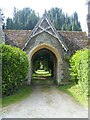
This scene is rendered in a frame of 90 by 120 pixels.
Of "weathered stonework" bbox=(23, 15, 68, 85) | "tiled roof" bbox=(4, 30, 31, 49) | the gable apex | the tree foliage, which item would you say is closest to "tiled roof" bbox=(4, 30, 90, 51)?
"tiled roof" bbox=(4, 30, 31, 49)

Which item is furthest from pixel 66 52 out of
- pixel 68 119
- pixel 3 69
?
pixel 68 119

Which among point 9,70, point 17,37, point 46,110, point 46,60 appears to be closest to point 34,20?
point 46,60

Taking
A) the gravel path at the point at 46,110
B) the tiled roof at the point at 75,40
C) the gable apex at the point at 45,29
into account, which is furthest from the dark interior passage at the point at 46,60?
the gravel path at the point at 46,110

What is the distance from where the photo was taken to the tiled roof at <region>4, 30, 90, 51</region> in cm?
2525

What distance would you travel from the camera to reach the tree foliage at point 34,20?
49.2m

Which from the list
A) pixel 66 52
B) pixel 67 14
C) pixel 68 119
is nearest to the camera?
pixel 68 119

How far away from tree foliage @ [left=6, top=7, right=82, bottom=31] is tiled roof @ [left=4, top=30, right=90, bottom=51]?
70.3ft

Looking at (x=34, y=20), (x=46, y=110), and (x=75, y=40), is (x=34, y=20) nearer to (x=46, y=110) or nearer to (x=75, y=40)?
(x=75, y=40)

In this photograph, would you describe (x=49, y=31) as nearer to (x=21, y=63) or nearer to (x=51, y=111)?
(x=21, y=63)

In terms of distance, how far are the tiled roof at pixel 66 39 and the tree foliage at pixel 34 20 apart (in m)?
21.4

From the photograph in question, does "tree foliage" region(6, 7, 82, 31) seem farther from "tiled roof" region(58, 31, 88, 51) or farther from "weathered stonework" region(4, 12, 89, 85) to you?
"weathered stonework" region(4, 12, 89, 85)

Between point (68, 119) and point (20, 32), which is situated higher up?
point (20, 32)

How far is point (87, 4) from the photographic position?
2567 centimetres

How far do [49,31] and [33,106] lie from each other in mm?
12673
